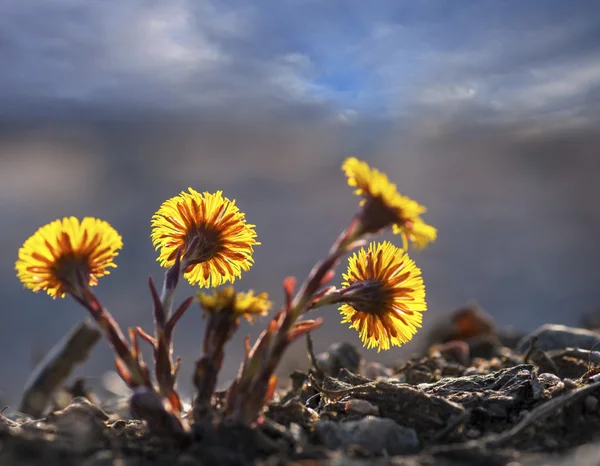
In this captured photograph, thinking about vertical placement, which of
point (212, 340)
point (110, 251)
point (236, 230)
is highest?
point (236, 230)

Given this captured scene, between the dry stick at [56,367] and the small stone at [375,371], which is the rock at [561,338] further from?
the dry stick at [56,367]

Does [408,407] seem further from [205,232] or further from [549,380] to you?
[205,232]

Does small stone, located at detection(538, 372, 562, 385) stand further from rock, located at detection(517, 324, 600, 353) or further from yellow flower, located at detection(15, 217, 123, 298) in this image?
yellow flower, located at detection(15, 217, 123, 298)

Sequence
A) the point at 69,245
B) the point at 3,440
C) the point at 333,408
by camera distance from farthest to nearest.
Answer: the point at 333,408 < the point at 69,245 < the point at 3,440

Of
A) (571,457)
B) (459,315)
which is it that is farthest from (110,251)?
(459,315)

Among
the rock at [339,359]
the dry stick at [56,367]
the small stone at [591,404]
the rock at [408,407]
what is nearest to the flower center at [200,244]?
the rock at [408,407]

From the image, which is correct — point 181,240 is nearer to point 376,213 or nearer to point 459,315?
point 376,213

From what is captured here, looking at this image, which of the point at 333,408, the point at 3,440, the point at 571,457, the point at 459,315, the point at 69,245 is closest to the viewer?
the point at 571,457

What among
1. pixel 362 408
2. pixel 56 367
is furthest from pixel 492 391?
pixel 56 367
